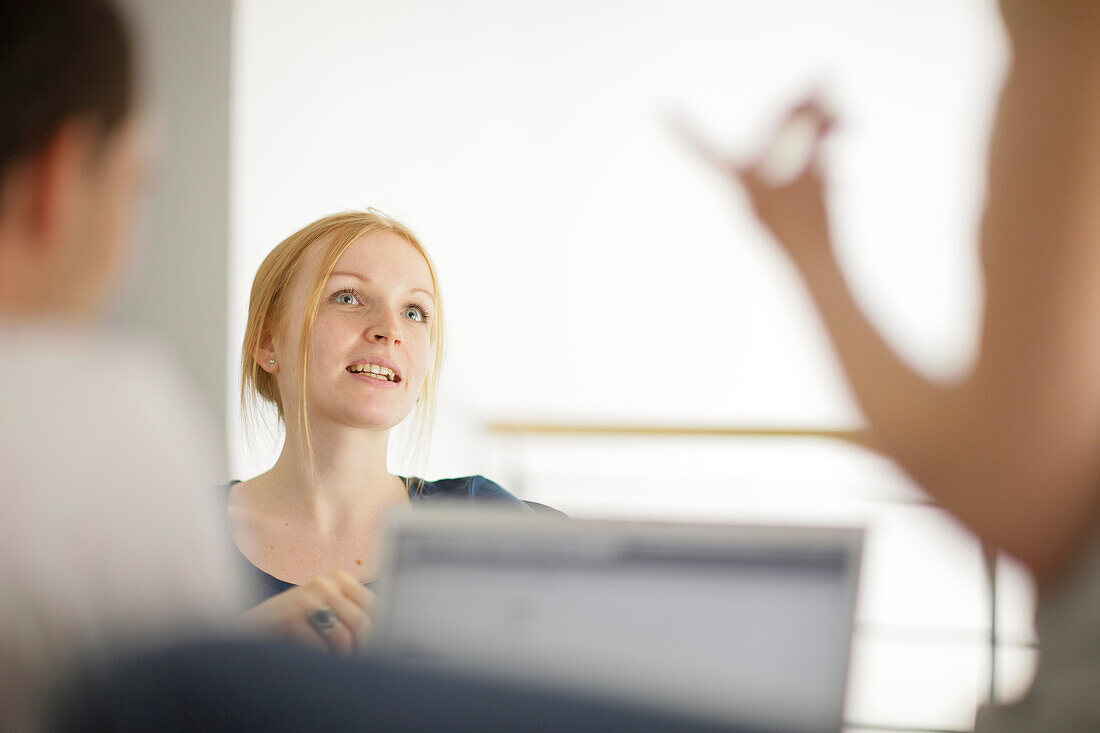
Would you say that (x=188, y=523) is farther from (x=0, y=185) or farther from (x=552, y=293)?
(x=552, y=293)

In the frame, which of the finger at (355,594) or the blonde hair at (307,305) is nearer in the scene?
the finger at (355,594)

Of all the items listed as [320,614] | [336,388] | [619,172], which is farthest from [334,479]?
[619,172]

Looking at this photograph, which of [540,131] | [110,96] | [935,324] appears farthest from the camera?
[540,131]

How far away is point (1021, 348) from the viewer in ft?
1.22

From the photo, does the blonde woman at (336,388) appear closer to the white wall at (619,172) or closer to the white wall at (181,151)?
the white wall at (619,172)

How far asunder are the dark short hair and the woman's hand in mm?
351

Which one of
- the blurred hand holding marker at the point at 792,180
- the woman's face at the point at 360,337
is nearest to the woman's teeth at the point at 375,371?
the woman's face at the point at 360,337

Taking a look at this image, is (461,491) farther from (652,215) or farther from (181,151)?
(181,151)

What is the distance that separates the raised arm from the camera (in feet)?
1.20

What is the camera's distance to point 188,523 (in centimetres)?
19

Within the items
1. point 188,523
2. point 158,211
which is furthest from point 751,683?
point 158,211

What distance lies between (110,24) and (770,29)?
104 cm

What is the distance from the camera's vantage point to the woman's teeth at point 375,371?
39.8 inches

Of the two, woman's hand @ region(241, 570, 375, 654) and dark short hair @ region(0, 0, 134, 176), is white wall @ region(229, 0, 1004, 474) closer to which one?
woman's hand @ region(241, 570, 375, 654)
